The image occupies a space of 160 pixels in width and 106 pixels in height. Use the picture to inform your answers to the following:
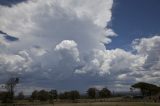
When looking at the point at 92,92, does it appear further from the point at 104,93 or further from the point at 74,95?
the point at 74,95

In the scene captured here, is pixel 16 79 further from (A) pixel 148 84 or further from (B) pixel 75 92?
(A) pixel 148 84

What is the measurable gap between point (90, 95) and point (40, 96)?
38.0m

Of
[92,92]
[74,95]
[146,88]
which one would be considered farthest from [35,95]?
[146,88]

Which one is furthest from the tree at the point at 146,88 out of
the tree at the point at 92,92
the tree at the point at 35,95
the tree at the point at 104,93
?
the tree at the point at 35,95

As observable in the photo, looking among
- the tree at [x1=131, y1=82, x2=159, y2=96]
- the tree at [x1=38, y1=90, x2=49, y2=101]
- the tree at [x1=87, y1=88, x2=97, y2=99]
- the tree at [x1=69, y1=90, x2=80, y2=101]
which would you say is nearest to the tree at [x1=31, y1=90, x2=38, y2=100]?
the tree at [x1=38, y1=90, x2=49, y2=101]

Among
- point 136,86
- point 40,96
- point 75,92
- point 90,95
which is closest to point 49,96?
point 40,96

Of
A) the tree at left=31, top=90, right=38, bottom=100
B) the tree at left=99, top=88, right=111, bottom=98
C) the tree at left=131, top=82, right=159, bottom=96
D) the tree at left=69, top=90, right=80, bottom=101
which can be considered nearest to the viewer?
the tree at left=69, top=90, right=80, bottom=101

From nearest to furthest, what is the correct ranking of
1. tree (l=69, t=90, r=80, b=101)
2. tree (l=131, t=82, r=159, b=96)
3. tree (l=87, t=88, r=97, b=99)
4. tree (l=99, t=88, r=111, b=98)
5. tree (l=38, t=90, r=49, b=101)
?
tree (l=38, t=90, r=49, b=101) → tree (l=69, t=90, r=80, b=101) → tree (l=131, t=82, r=159, b=96) → tree (l=87, t=88, r=97, b=99) → tree (l=99, t=88, r=111, b=98)

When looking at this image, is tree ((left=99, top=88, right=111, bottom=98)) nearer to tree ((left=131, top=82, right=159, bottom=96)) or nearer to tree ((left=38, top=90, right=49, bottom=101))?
tree ((left=131, top=82, right=159, bottom=96))

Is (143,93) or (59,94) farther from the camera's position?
(59,94)

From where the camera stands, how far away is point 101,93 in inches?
7559

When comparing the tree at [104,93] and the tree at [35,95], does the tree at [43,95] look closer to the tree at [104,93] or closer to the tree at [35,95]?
the tree at [35,95]

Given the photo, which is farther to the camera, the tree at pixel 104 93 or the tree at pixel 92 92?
the tree at pixel 104 93

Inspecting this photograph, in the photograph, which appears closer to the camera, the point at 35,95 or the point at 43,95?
the point at 43,95
